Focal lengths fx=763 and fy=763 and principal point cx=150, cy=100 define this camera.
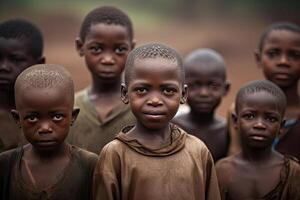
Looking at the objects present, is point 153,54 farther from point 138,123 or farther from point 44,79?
point 44,79

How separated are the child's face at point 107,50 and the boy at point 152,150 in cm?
95

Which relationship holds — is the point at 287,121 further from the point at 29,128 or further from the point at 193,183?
the point at 29,128

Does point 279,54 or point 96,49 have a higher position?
point 96,49

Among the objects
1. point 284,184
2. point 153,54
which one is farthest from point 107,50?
point 284,184

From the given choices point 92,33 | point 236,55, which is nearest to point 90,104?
point 92,33

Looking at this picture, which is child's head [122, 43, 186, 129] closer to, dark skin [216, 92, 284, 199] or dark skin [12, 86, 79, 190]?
dark skin [12, 86, 79, 190]

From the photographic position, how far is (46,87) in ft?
15.4

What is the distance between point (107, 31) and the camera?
5.78m

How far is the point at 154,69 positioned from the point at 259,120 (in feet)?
3.58

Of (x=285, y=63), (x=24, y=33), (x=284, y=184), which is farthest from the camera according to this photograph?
(x=285, y=63)

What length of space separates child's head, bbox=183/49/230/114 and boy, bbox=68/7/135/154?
0.88m

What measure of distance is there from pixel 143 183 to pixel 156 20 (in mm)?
12419

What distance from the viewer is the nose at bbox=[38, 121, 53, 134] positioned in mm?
4633

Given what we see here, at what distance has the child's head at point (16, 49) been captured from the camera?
567 cm
